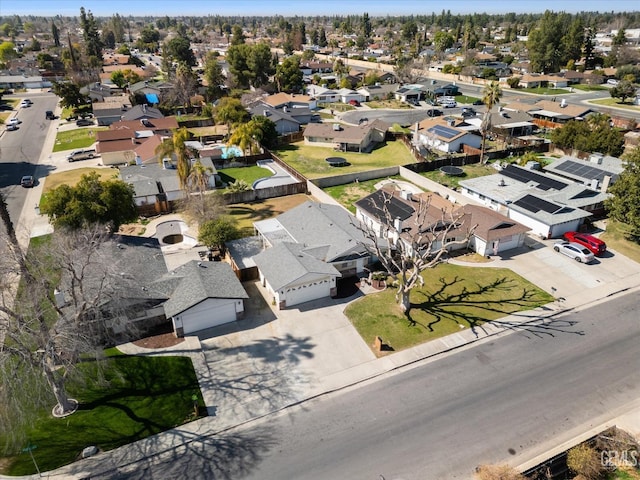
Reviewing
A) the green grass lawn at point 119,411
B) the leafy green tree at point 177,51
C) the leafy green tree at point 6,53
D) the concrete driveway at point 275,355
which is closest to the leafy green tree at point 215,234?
the concrete driveway at point 275,355

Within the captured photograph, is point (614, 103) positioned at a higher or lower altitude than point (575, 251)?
higher

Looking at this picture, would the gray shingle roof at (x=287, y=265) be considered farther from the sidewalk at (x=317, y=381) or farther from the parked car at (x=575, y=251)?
the parked car at (x=575, y=251)

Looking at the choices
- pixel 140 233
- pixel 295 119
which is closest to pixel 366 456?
pixel 140 233

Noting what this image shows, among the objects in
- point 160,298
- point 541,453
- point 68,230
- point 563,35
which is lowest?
point 541,453

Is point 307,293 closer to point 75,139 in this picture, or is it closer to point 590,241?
point 590,241

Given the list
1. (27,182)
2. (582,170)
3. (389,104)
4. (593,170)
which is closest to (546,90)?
(389,104)

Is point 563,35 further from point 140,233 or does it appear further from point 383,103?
point 140,233

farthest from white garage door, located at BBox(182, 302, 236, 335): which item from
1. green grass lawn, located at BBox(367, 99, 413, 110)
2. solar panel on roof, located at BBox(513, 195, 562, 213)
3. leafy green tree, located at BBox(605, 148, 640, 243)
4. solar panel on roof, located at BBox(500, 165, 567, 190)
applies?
green grass lawn, located at BBox(367, 99, 413, 110)
